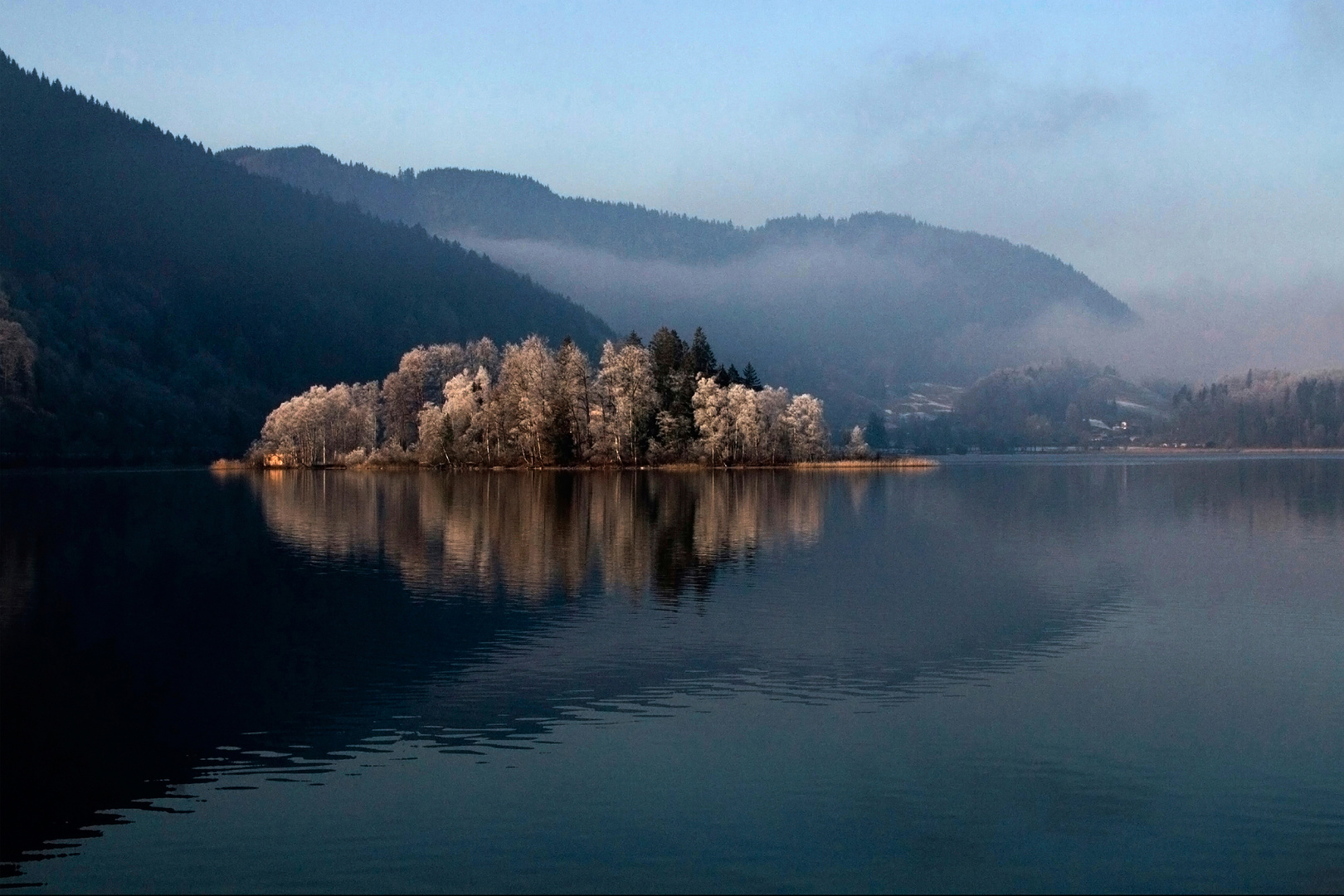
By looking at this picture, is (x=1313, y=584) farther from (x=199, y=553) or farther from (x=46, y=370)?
(x=46, y=370)

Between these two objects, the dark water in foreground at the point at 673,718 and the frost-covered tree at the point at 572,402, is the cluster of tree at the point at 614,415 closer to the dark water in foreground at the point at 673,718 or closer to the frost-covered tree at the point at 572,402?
the frost-covered tree at the point at 572,402

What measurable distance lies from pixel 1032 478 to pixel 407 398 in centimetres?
8114

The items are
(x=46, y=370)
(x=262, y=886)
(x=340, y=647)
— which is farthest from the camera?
(x=46, y=370)

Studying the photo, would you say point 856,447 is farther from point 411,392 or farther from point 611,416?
point 411,392

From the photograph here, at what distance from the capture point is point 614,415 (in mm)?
141125

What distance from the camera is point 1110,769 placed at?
2145 cm

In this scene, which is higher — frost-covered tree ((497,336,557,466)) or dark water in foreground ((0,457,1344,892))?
frost-covered tree ((497,336,557,466))

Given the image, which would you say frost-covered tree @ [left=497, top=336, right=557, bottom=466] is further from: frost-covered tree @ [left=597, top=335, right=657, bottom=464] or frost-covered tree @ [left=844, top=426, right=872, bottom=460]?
frost-covered tree @ [left=844, top=426, right=872, bottom=460]

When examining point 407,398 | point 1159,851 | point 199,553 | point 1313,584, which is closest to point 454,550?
point 199,553

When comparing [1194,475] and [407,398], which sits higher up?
[407,398]

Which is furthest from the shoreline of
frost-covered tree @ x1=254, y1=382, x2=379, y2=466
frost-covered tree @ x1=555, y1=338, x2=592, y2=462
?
frost-covered tree @ x1=555, y1=338, x2=592, y2=462

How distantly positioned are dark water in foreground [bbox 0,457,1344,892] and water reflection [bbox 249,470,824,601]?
24.6 inches

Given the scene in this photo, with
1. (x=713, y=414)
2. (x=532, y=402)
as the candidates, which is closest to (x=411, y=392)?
(x=532, y=402)

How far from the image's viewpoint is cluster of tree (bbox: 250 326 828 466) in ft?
460
